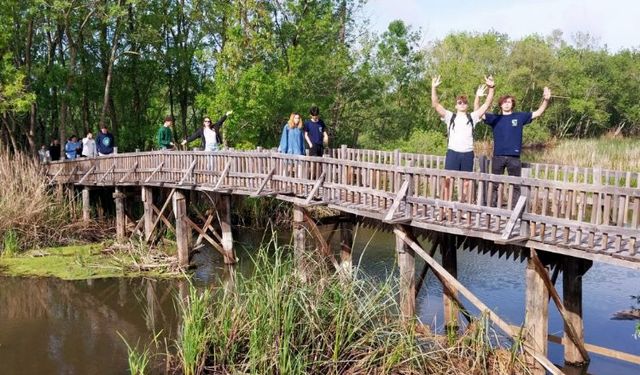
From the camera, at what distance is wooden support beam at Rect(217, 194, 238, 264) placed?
606 inches

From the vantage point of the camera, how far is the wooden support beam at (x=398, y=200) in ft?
→ 29.1

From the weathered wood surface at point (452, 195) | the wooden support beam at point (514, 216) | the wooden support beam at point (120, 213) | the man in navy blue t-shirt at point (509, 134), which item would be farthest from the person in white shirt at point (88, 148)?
the wooden support beam at point (514, 216)

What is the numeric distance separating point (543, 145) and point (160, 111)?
2842 centimetres

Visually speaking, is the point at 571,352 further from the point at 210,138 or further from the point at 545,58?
the point at 545,58

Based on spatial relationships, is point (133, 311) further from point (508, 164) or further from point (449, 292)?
point (508, 164)

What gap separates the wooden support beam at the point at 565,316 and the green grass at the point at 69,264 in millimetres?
9446

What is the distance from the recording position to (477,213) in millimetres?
8172

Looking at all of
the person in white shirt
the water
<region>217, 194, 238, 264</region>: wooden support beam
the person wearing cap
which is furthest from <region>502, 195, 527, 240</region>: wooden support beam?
the person in white shirt

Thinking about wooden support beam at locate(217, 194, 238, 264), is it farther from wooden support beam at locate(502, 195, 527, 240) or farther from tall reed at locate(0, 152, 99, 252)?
wooden support beam at locate(502, 195, 527, 240)

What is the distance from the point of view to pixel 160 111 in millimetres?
28281

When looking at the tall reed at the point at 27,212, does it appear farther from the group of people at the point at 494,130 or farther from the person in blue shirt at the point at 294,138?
the group of people at the point at 494,130

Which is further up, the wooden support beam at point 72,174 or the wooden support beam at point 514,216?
the wooden support beam at point 514,216

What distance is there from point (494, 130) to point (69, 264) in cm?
1127

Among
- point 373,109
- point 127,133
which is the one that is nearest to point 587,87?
point 373,109
